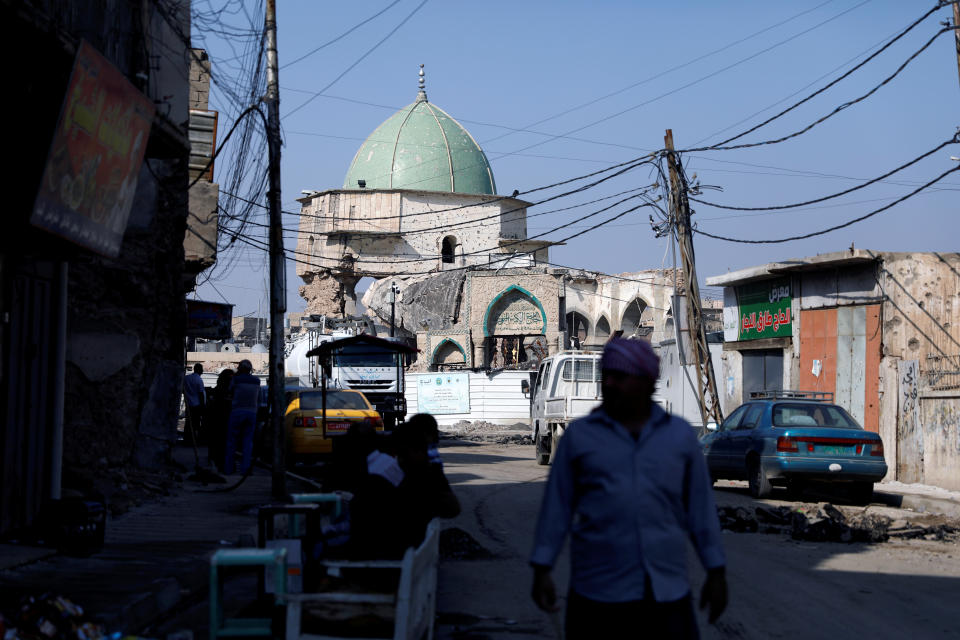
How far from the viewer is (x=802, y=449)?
46.0 ft

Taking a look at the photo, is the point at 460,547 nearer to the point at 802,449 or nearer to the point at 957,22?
the point at 802,449

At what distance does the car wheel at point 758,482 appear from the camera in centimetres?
1432

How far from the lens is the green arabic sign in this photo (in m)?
23.5

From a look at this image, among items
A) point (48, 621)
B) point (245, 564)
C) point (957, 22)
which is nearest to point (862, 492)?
point (957, 22)

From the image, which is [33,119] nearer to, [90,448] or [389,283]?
[90,448]

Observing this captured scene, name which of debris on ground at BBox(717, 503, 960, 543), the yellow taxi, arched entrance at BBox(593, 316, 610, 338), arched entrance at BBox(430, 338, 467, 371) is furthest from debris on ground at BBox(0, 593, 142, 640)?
arched entrance at BBox(593, 316, 610, 338)

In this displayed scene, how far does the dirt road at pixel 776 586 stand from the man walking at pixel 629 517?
2.31 feet

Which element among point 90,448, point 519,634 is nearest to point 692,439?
point 519,634

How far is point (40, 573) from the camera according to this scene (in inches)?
293

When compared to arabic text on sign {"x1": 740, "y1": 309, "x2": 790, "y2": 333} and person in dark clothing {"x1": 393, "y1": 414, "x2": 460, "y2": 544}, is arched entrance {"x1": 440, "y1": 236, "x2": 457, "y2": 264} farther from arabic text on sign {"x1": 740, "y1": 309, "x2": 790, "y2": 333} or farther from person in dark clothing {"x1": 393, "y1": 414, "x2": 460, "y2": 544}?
person in dark clothing {"x1": 393, "y1": 414, "x2": 460, "y2": 544}

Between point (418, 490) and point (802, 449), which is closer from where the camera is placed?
point (418, 490)

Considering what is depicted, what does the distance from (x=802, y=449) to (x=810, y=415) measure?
0.94 metres

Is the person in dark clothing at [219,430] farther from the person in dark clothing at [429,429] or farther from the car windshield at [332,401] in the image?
the person in dark clothing at [429,429]

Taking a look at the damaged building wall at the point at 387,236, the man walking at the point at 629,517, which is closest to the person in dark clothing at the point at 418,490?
the man walking at the point at 629,517
